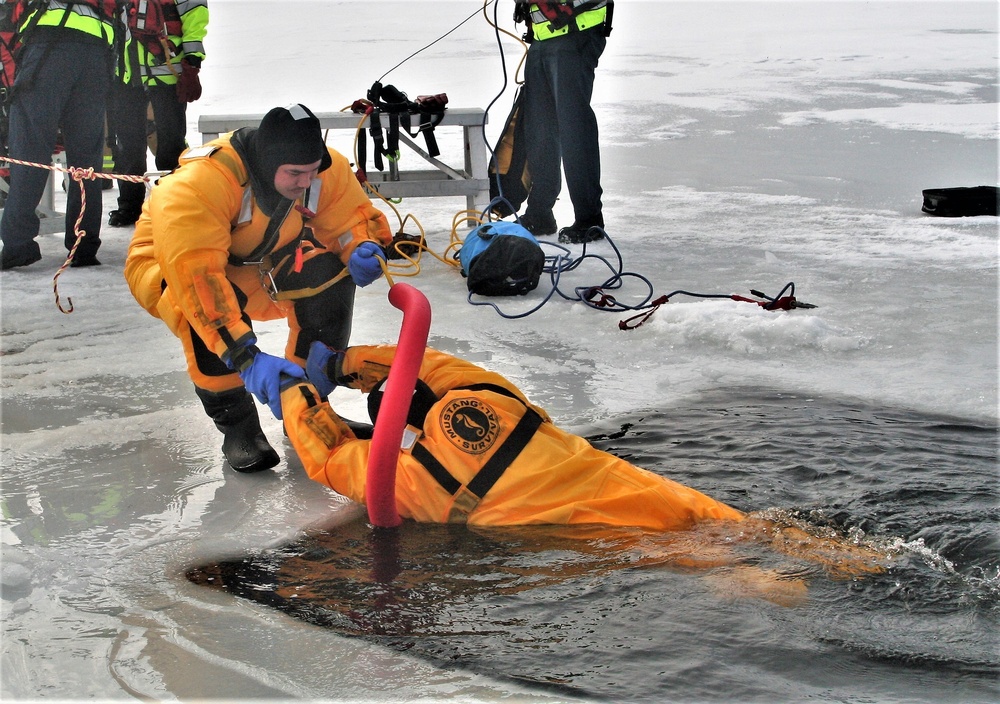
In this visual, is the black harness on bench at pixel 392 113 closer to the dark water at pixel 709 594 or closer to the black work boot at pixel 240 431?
the black work boot at pixel 240 431

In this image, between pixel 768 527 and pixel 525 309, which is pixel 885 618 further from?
pixel 525 309

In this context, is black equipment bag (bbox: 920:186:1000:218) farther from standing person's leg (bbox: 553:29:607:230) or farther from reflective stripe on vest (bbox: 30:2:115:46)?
reflective stripe on vest (bbox: 30:2:115:46)

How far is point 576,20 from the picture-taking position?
18.3 feet

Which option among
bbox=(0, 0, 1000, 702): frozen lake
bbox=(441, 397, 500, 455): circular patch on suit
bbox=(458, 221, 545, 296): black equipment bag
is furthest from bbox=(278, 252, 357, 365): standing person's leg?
bbox=(458, 221, 545, 296): black equipment bag

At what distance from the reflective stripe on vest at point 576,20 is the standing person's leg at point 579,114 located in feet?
→ 0.13

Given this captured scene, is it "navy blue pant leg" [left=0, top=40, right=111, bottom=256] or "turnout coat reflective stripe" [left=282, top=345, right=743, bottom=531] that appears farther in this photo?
"navy blue pant leg" [left=0, top=40, right=111, bottom=256]

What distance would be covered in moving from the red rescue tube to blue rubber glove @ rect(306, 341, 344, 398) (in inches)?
22.5

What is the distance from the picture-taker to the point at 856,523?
2574 mm

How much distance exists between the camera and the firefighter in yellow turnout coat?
8.91 ft

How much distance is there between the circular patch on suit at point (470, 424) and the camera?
8.13 ft

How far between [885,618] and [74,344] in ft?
10.8

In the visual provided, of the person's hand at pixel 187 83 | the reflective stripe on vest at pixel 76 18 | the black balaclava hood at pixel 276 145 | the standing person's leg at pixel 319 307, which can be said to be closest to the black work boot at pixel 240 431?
the standing person's leg at pixel 319 307

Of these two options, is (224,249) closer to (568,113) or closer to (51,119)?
(51,119)

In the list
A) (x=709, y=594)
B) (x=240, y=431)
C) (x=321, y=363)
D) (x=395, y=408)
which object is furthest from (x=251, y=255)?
(x=709, y=594)
